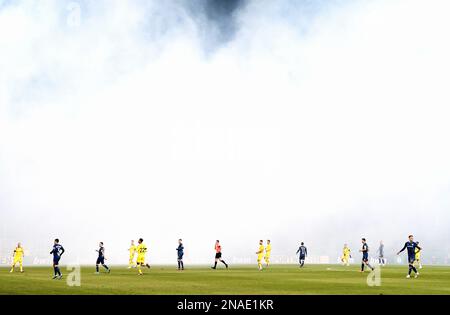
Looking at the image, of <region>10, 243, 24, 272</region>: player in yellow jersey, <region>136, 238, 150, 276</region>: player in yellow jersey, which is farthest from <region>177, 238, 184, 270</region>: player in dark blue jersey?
<region>10, 243, 24, 272</region>: player in yellow jersey

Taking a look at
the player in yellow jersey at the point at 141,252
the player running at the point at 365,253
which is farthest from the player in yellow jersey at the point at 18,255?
the player running at the point at 365,253

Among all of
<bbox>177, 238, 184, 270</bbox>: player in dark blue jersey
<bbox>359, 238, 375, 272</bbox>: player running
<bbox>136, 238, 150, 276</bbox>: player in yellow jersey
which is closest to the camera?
<bbox>136, 238, 150, 276</bbox>: player in yellow jersey

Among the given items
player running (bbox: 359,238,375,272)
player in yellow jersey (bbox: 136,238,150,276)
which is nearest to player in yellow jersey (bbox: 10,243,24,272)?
player in yellow jersey (bbox: 136,238,150,276)

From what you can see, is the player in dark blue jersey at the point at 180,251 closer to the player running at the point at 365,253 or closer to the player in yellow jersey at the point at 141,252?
the player in yellow jersey at the point at 141,252

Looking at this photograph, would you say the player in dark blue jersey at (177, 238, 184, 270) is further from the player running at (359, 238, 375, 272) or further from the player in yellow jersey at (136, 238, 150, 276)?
the player running at (359, 238, 375, 272)

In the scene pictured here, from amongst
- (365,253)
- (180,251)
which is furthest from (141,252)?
(365,253)

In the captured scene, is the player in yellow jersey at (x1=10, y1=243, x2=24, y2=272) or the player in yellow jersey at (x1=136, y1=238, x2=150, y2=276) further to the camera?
the player in yellow jersey at (x1=10, y1=243, x2=24, y2=272)

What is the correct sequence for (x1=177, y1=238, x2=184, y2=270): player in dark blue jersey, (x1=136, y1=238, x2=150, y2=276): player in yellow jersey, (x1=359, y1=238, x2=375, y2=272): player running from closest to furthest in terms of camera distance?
(x1=136, y1=238, x2=150, y2=276): player in yellow jersey → (x1=359, y1=238, x2=375, y2=272): player running → (x1=177, y1=238, x2=184, y2=270): player in dark blue jersey

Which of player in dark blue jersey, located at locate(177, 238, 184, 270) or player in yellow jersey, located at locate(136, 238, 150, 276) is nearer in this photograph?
player in yellow jersey, located at locate(136, 238, 150, 276)

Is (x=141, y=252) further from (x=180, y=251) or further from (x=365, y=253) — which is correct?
(x=365, y=253)

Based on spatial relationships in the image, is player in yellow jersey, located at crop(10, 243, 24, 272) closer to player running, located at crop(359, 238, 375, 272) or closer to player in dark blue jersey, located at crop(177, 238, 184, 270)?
player in dark blue jersey, located at crop(177, 238, 184, 270)

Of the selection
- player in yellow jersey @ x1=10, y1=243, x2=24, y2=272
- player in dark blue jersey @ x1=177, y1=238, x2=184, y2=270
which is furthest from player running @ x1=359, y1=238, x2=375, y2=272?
player in yellow jersey @ x1=10, y1=243, x2=24, y2=272
